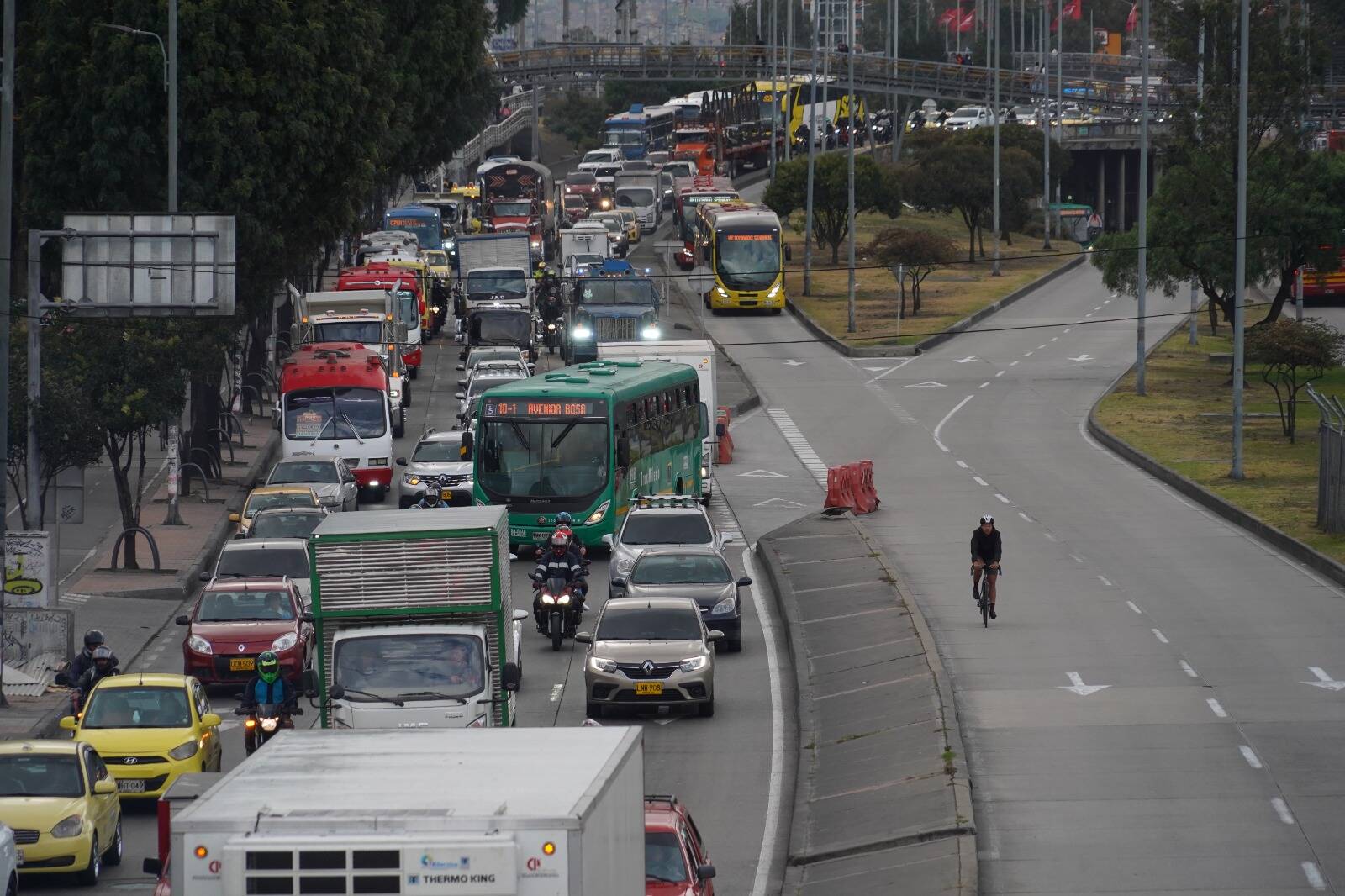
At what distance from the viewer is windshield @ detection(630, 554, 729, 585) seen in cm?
2839

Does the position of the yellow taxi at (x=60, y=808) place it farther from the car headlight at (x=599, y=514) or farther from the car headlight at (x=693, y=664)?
the car headlight at (x=599, y=514)

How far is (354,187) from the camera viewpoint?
43.2m

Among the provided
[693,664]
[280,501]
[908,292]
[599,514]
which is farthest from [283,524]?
[908,292]

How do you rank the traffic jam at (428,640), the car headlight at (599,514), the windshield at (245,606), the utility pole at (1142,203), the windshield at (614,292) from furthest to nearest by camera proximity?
the windshield at (614,292)
the utility pole at (1142,203)
the car headlight at (599,514)
the windshield at (245,606)
the traffic jam at (428,640)

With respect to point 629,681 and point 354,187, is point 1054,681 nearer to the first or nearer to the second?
point 629,681

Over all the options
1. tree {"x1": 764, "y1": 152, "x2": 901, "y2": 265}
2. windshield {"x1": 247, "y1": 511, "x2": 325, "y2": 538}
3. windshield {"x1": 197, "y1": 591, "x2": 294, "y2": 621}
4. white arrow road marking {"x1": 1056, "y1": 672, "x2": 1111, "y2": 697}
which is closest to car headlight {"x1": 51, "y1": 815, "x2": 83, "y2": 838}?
windshield {"x1": 197, "y1": 591, "x2": 294, "y2": 621}

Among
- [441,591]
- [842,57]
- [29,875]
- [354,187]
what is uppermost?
[842,57]

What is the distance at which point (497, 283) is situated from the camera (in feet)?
214

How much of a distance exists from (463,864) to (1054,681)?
17115 millimetres

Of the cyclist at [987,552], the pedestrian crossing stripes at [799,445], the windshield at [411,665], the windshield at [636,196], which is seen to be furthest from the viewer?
the windshield at [636,196]

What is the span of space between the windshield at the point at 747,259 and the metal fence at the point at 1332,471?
129 ft

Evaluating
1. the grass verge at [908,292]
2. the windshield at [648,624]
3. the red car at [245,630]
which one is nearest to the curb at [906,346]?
the grass verge at [908,292]

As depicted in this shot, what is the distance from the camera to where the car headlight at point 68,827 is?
1669 centimetres

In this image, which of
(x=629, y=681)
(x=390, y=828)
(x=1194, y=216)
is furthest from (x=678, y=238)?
(x=390, y=828)
